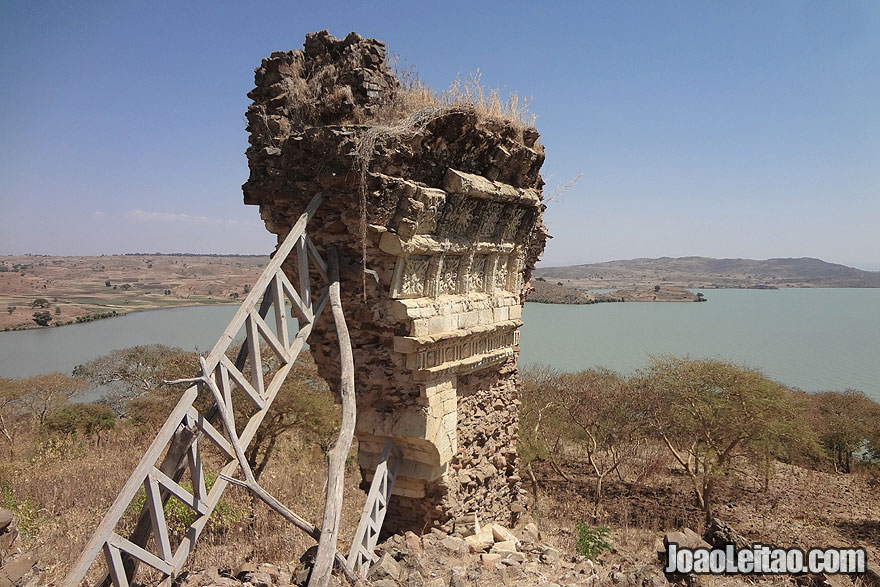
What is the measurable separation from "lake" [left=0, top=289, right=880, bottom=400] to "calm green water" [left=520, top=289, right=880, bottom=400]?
0.32ft

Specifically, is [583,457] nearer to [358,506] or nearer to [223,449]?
[358,506]

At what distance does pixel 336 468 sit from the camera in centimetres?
405

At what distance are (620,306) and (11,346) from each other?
72110 mm

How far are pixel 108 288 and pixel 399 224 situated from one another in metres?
70.6

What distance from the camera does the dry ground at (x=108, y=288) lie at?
43.2m

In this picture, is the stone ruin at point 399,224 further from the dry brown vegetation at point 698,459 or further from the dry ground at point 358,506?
the dry brown vegetation at point 698,459

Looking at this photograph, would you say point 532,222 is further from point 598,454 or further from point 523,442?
point 598,454

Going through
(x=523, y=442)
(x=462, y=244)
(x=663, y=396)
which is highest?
(x=462, y=244)

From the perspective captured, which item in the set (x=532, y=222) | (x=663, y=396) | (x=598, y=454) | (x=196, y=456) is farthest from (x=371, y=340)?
(x=598, y=454)

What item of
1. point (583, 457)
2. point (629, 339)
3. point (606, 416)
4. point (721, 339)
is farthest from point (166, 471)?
point (721, 339)

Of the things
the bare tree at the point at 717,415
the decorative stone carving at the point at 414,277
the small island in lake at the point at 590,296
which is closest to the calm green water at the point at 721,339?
the small island in lake at the point at 590,296

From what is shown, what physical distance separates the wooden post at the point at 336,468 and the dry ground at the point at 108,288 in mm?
21898

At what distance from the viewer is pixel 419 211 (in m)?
5.10

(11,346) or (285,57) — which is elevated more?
(285,57)
